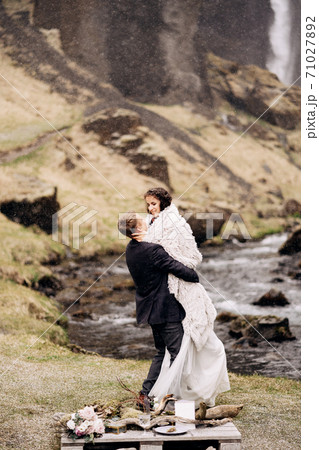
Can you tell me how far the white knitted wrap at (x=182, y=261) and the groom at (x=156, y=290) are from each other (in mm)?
53

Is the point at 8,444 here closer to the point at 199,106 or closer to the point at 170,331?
the point at 170,331

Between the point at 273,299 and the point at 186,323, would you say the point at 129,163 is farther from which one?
the point at 186,323

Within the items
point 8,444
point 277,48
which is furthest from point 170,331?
point 277,48

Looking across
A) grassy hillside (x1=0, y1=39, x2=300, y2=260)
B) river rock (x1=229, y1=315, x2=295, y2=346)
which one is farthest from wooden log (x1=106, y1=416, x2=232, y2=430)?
grassy hillside (x1=0, y1=39, x2=300, y2=260)

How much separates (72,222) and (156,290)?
15.2 ft

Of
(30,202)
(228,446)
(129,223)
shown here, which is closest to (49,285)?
(30,202)

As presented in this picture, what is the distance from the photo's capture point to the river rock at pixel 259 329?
8.09 meters

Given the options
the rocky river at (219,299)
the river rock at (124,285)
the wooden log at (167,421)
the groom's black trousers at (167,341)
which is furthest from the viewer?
the river rock at (124,285)

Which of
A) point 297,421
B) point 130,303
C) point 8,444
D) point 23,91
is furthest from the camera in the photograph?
point 23,91

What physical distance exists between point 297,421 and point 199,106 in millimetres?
5536

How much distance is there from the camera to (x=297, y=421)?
16.9 feet

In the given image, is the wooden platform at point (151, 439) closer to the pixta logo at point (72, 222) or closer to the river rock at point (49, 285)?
the river rock at point (49, 285)

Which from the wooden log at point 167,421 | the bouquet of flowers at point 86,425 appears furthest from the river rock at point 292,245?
the bouquet of flowers at point 86,425
